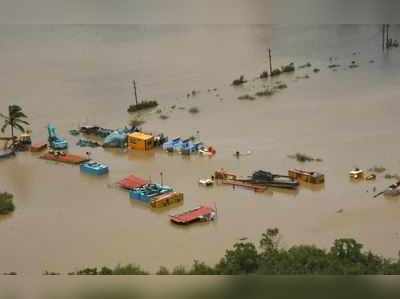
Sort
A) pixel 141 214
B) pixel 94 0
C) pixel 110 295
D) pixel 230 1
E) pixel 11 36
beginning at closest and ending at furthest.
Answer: pixel 110 295
pixel 141 214
pixel 11 36
pixel 230 1
pixel 94 0

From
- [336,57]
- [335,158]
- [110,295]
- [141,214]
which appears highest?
[336,57]

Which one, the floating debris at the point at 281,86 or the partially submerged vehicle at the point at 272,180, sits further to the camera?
the floating debris at the point at 281,86

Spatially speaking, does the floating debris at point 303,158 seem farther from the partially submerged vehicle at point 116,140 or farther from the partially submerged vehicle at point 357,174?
the partially submerged vehicle at point 116,140

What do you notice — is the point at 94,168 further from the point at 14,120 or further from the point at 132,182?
the point at 14,120

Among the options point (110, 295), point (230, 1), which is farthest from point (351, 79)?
point (110, 295)

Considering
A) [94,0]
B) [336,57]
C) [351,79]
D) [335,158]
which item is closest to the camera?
[335,158]

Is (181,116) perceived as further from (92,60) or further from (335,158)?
(92,60)

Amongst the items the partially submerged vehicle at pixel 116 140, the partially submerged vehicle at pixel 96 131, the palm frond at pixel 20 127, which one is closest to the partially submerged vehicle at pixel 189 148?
the partially submerged vehicle at pixel 116 140
